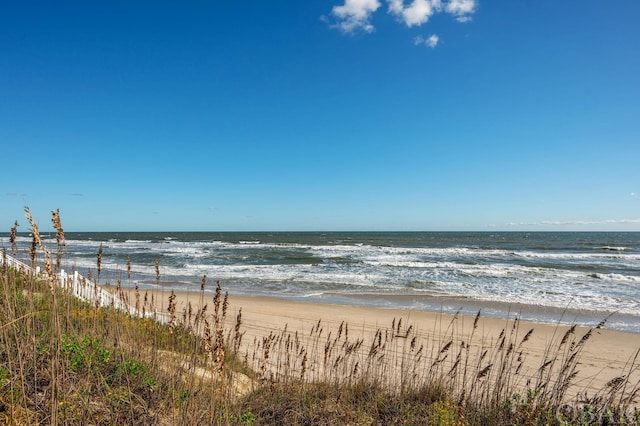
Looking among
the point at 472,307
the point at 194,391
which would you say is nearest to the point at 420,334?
the point at 194,391

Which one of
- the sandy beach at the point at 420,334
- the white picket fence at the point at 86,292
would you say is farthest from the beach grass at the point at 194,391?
the sandy beach at the point at 420,334

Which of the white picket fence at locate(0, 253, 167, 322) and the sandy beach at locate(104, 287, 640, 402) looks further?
the sandy beach at locate(104, 287, 640, 402)

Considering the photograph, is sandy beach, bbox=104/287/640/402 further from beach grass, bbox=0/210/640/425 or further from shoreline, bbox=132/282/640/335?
beach grass, bbox=0/210/640/425

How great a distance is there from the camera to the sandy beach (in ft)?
25.2

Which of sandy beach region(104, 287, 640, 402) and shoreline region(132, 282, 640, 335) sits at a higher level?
sandy beach region(104, 287, 640, 402)

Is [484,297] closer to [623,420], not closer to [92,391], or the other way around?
[623,420]

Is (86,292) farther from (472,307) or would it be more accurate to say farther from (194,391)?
(472,307)

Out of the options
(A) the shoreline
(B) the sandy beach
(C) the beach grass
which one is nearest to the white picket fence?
(C) the beach grass

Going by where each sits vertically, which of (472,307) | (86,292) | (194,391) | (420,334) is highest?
(86,292)

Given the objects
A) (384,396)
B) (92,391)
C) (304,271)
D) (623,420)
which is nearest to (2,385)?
(92,391)

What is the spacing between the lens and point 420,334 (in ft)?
25.2

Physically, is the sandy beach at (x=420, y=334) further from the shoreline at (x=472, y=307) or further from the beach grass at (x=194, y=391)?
the beach grass at (x=194, y=391)

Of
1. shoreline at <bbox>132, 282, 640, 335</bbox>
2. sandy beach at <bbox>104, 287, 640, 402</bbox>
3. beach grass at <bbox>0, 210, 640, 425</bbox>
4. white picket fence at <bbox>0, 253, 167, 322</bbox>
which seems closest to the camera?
beach grass at <bbox>0, 210, 640, 425</bbox>

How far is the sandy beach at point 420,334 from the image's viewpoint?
768 cm
